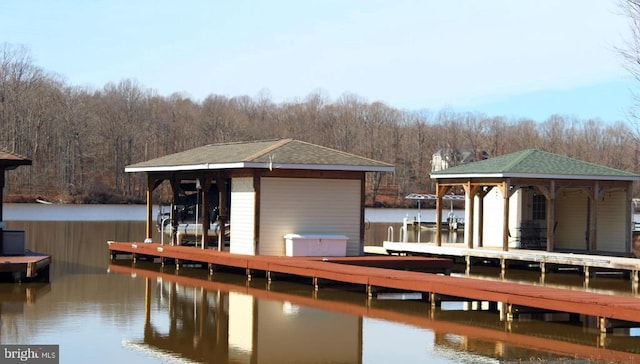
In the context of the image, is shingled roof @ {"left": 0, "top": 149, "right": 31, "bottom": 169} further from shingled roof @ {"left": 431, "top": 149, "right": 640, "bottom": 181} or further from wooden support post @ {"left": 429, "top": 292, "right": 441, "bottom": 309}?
shingled roof @ {"left": 431, "top": 149, "right": 640, "bottom": 181}

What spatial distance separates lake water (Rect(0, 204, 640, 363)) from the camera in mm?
14289

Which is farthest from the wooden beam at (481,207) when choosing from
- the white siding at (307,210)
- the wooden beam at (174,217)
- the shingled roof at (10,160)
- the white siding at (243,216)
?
the shingled roof at (10,160)

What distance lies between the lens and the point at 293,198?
25.6 m

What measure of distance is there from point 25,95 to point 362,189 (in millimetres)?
59138

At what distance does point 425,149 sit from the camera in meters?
99.5

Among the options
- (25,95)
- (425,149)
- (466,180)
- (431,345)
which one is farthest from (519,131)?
(431,345)

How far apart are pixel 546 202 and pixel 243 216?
11289 millimetres

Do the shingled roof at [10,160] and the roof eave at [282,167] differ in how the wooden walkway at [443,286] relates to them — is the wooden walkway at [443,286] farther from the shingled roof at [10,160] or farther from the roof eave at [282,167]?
the shingled roof at [10,160]

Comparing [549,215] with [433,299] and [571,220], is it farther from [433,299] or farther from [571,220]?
[433,299]

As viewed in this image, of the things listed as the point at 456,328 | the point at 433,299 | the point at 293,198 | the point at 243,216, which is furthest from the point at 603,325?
the point at 243,216

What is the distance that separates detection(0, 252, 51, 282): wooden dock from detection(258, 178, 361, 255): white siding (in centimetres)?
544

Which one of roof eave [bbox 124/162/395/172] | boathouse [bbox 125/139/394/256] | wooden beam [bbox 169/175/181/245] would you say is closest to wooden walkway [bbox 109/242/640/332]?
boathouse [bbox 125/139/394/256]

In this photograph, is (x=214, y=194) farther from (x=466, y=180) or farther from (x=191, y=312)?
(x=191, y=312)

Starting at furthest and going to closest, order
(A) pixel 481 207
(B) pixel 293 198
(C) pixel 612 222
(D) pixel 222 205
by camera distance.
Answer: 1. (C) pixel 612 222
2. (A) pixel 481 207
3. (D) pixel 222 205
4. (B) pixel 293 198
